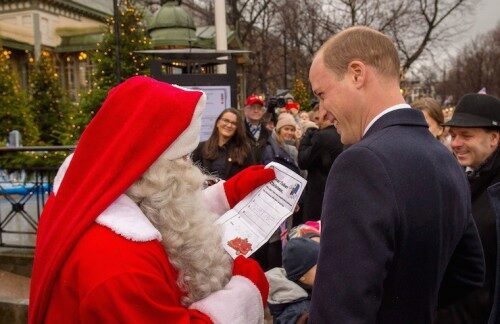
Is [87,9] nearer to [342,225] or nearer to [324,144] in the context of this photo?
[324,144]

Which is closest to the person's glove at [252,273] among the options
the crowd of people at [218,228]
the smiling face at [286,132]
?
the crowd of people at [218,228]

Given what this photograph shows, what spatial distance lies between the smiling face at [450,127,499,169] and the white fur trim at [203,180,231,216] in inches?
68.3

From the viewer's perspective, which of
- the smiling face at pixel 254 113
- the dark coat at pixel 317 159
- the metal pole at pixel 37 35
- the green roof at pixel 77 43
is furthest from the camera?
the metal pole at pixel 37 35

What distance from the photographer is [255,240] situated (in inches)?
87.7

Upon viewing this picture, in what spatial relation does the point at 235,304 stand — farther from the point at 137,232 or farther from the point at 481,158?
the point at 481,158

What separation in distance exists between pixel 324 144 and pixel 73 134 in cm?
868

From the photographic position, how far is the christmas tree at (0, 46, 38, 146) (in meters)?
17.5

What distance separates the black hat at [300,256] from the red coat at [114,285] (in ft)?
3.31

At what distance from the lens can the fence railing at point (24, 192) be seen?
612 cm

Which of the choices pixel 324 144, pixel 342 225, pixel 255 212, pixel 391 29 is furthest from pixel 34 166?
pixel 391 29

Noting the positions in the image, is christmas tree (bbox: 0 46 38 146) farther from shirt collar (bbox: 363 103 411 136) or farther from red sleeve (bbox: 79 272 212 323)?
shirt collar (bbox: 363 103 411 136)

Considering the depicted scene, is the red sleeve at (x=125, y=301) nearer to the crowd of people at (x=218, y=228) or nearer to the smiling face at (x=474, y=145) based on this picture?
the crowd of people at (x=218, y=228)

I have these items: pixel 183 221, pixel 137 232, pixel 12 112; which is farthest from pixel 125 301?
pixel 12 112

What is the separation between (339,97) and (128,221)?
86 centimetres
